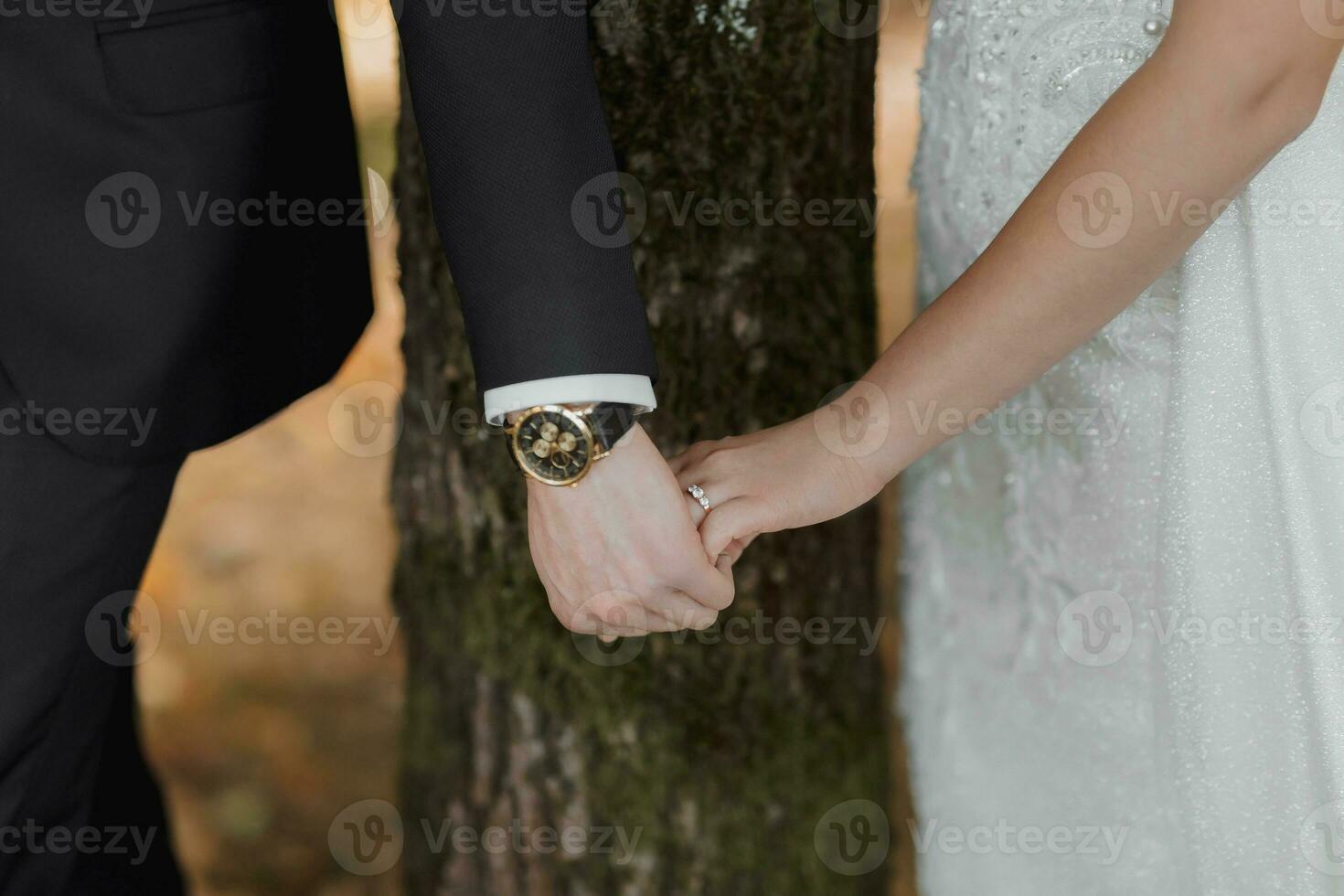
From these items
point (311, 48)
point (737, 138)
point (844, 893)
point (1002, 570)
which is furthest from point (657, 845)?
point (311, 48)

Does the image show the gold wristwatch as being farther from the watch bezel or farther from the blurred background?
the blurred background

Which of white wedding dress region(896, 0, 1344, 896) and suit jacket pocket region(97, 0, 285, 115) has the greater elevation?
suit jacket pocket region(97, 0, 285, 115)

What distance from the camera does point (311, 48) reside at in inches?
39.4

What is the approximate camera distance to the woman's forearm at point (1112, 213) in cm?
72

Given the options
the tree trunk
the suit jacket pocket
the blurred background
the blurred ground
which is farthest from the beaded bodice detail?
the blurred ground

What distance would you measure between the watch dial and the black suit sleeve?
3 cm

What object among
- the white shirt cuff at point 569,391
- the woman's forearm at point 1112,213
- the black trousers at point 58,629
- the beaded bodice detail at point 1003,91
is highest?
the beaded bodice detail at point 1003,91

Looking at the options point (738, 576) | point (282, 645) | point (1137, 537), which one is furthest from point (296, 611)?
point (1137, 537)

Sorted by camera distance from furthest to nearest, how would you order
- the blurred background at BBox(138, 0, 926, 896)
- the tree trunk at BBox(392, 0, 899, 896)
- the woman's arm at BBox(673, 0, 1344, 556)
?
the blurred background at BBox(138, 0, 926, 896)
the tree trunk at BBox(392, 0, 899, 896)
the woman's arm at BBox(673, 0, 1344, 556)

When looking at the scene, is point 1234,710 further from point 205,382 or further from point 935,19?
point 205,382

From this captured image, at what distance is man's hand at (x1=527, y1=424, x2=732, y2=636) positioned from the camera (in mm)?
889

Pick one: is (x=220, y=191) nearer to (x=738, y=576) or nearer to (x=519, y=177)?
(x=519, y=177)

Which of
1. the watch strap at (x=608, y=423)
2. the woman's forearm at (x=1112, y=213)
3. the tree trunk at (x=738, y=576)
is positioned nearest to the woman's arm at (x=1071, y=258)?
the woman's forearm at (x=1112, y=213)

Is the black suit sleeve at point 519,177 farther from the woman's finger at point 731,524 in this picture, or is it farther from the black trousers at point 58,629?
the black trousers at point 58,629
